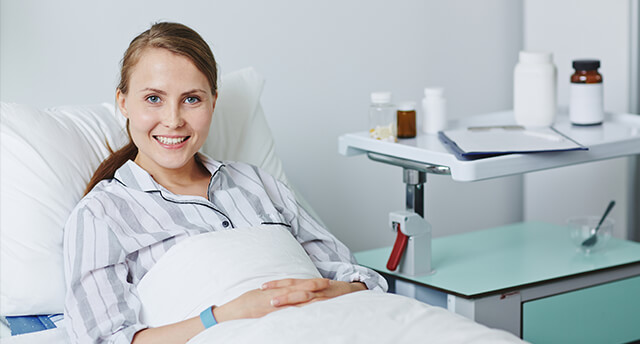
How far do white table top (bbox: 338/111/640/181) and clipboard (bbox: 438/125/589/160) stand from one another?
0.02 metres

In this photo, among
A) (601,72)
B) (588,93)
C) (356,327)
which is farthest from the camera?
(601,72)

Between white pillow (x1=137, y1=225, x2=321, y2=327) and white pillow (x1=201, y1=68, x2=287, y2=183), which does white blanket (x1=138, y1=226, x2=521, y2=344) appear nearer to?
white pillow (x1=137, y1=225, x2=321, y2=327)

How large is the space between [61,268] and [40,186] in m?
0.16

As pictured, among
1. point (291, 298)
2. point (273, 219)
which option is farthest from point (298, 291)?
point (273, 219)

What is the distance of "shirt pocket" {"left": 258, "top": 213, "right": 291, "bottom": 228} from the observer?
1.57 metres

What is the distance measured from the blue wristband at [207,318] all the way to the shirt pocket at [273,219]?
302 mm

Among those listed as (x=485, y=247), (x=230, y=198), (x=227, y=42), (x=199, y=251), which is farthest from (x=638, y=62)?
(x=199, y=251)

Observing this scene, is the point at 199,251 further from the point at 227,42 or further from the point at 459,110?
the point at 459,110

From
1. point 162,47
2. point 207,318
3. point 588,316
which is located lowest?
point 588,316

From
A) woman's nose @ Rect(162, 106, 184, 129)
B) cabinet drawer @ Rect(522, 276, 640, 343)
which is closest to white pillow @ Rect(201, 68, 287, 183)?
woman's nose @ Rect(162, 106, 184, 129)

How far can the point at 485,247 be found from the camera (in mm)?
2078

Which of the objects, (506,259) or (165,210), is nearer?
(165,210)

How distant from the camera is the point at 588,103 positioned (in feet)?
6.71

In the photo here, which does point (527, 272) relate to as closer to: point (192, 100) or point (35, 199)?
point (192, 100)
